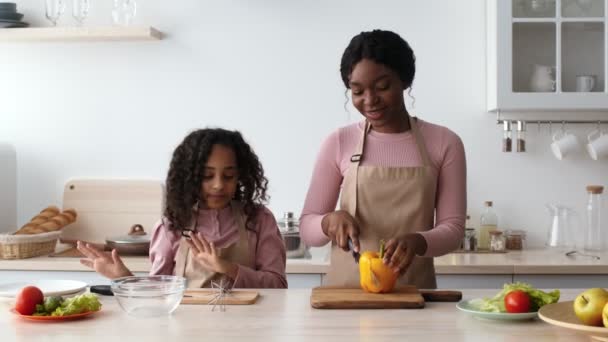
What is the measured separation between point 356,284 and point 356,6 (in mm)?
1590

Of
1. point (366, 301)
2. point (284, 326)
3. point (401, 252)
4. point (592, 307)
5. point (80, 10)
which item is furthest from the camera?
point (80, 10)

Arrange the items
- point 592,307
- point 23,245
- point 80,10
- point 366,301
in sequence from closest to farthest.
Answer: point 592,307, point 366,301, point 23,245, point 80,10

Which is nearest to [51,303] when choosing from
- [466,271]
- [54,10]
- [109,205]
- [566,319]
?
[566,319]

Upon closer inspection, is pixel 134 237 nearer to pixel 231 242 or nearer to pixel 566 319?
pixel 231 242

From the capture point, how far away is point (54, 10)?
352cm

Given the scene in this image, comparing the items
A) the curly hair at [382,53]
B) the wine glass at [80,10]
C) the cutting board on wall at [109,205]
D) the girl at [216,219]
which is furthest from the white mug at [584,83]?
the wine glass at [80,10]

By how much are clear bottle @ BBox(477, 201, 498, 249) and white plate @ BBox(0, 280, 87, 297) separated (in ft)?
6.16

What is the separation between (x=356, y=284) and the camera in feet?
7.48

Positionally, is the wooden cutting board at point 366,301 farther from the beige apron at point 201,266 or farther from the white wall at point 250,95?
the white wall at point 250,95

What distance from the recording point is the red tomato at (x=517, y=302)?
1.72 metres

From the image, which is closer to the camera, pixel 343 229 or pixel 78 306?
pixel 78 306

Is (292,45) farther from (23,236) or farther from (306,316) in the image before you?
(306,316)

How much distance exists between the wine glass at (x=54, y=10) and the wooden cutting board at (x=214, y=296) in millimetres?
1886

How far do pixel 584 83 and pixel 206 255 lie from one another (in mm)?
1842
